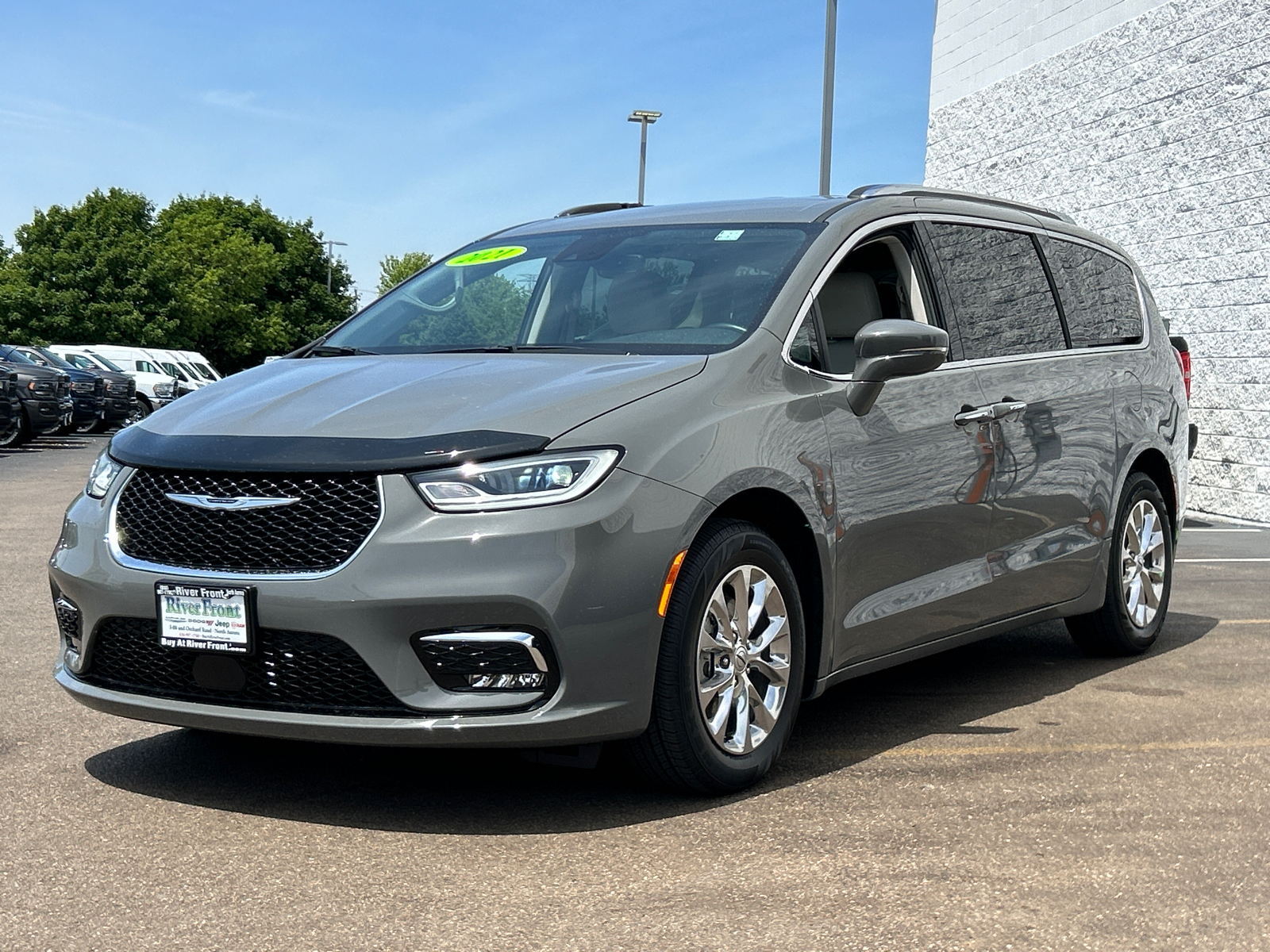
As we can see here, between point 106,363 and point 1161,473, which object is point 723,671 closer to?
point 1161,473

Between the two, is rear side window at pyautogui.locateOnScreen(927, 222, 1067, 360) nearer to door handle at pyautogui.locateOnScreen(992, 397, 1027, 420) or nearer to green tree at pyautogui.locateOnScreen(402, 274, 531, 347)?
door handle at pyautogui.locateOnScreen(992, 397, 1027, 420)

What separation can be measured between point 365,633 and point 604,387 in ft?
3.01

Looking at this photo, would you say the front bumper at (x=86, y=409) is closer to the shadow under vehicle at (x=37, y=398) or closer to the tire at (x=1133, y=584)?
the shadow under vehicle at (x=37, y=398)

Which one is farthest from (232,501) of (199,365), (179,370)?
(199,365)

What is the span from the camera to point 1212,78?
15242mm

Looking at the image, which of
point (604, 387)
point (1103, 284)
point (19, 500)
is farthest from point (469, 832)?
point (19, 500)

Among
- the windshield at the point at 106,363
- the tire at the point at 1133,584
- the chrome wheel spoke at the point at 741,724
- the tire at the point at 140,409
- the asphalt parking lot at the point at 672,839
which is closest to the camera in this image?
the asphalt parking lot at the point at 672,839

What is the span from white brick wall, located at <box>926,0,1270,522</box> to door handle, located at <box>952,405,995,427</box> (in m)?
10.1

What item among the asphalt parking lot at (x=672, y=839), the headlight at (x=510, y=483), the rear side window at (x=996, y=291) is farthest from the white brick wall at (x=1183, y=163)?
the headlight at (x=510, y=483)

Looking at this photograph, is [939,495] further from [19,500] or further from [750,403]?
[19,500]

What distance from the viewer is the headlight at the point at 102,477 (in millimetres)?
4441

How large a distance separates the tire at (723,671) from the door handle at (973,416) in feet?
3.63

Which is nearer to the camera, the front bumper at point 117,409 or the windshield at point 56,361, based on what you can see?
the windshield at point 56,361

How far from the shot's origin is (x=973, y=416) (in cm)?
544
